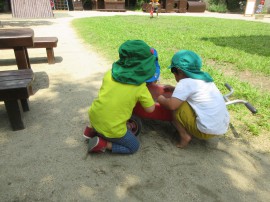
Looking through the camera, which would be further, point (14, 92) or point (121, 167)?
→ point (14, 92)

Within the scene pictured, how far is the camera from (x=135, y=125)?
2742mm

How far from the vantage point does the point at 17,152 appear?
8.34ft

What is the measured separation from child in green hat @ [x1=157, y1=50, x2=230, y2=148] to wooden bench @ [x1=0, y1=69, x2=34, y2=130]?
4.78 ft

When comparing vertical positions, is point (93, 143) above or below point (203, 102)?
below

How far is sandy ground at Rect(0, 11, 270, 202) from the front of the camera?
82.7 inches

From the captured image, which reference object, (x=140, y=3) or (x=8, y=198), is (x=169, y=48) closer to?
(x=8, y=198)

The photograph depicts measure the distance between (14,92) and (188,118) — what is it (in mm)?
→ 1733

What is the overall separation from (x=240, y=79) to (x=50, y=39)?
12.6 ft

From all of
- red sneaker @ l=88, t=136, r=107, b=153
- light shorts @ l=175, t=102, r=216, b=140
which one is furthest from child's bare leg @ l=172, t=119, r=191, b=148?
red sneaker @ l=88, t=136, r=107, b=153

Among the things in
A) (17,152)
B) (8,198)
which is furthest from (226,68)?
(8,198)

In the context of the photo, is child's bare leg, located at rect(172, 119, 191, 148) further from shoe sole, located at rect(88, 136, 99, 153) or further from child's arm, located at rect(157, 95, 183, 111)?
shoe sole, located at rect(88, 136, 99, 153)

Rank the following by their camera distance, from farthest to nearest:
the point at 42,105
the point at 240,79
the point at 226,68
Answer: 1. the point at 226,68
2. the point at 240,79
3. the point at 42,105

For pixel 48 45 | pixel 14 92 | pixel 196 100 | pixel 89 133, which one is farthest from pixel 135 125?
pixel 48 45

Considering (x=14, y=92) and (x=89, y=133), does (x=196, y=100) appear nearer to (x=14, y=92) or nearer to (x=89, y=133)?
(x=89, y=133)
